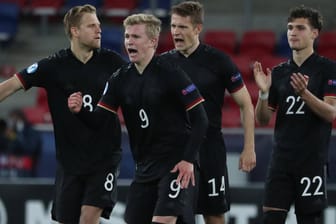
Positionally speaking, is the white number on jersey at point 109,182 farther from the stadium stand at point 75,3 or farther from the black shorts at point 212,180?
the stadium stand at point 75,3

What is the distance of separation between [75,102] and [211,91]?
123cm

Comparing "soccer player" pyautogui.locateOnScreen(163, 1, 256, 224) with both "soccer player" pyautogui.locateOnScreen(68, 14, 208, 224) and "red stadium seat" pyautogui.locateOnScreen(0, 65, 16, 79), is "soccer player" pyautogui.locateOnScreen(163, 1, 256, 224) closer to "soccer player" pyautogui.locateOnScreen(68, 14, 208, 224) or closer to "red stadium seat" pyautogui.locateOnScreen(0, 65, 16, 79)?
"soccer player" pyautogui.locateOnScreen(68, 14, 208, 224)

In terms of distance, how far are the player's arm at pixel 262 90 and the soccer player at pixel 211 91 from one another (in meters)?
0.10

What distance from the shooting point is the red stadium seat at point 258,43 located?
1769 cm

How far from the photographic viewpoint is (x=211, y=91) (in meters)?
8.43

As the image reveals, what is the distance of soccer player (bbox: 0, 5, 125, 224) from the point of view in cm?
842

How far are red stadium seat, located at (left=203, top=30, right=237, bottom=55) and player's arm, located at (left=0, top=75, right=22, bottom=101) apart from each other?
941 cm

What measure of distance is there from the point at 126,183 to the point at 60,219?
2667 mm

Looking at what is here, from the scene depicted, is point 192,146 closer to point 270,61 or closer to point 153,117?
point 153,117

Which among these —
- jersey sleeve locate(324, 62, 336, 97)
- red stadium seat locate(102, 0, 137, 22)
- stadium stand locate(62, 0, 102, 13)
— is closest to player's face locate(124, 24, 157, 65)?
jersey sleeve locate(324, 62, 336, 97)

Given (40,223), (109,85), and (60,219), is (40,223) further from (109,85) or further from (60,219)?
(109,85)

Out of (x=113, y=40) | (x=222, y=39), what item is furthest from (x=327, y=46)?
(x=113, y=40)

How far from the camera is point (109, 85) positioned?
306 inches

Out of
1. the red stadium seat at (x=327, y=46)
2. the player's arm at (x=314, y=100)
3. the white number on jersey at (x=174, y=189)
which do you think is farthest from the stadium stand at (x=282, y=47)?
the white number on jersey at (x=174, y=189)
